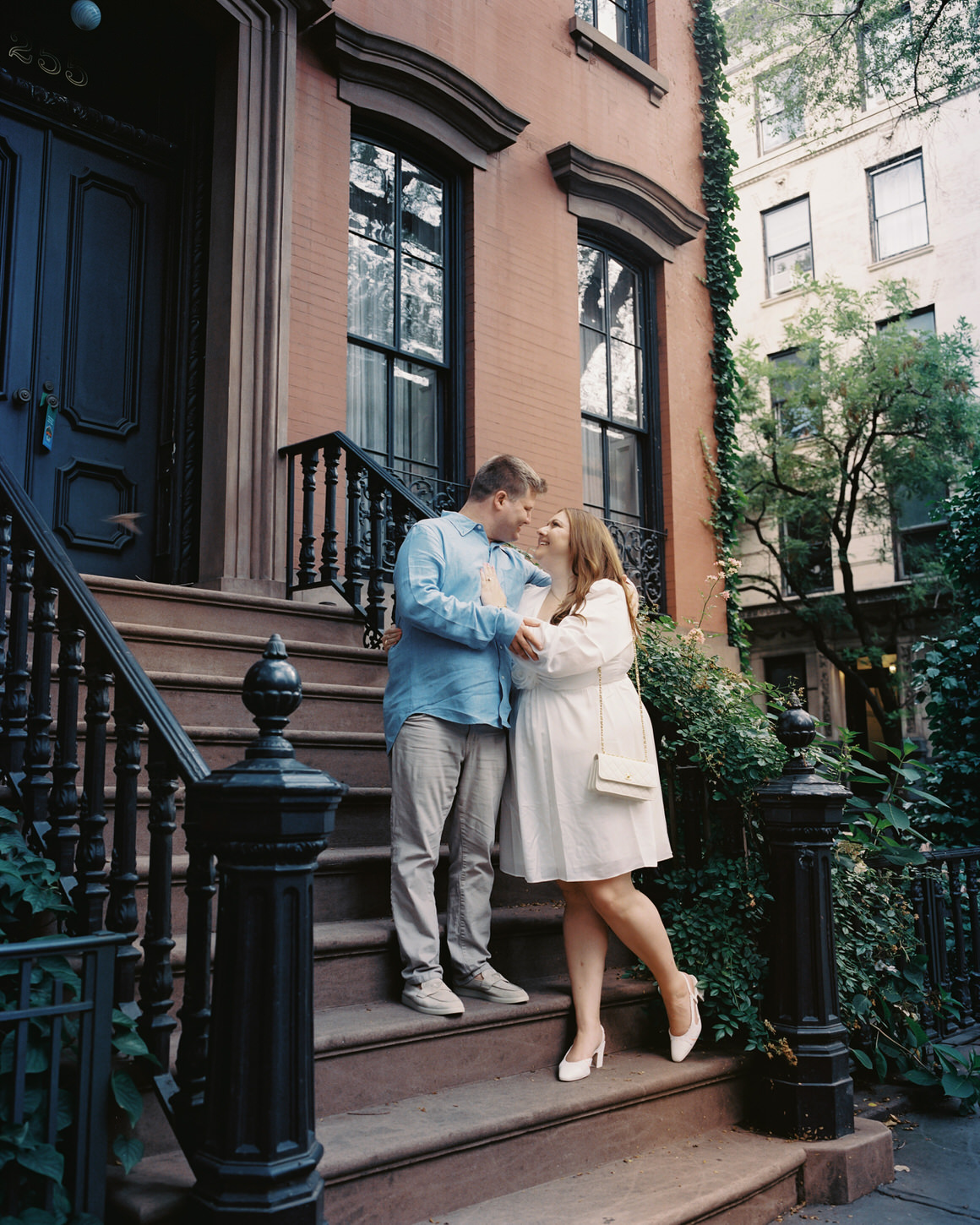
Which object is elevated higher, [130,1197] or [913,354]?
[913,354]

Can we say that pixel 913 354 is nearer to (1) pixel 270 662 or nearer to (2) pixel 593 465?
(2) pixel 593 465

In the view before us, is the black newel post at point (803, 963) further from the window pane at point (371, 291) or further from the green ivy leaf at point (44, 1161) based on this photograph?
the window pane at point (371, 291)

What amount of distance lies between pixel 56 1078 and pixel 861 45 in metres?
11.1

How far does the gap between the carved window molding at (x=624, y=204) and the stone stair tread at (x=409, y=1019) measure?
23.0 ft

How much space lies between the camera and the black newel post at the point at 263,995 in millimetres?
2281

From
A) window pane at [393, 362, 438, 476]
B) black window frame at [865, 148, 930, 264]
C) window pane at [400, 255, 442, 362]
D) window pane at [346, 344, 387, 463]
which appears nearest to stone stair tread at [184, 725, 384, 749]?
window pane at [346, 344, 387, 463]

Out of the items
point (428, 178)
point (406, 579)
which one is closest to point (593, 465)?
point (428, 178)

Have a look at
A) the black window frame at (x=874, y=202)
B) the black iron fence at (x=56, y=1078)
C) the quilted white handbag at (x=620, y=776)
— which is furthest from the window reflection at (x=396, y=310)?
the black window frame at (x=874, y=202)

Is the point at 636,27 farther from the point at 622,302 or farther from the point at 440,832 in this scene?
the point at 440,832

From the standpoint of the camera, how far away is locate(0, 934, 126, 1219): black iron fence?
2.25 metres

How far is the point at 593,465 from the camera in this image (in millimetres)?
9195

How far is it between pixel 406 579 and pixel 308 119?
15.3 ft

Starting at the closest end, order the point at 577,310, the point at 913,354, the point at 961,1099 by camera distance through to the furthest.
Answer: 1. the point at 961,1099
2. the point at 577,310
3. the point at 913,354

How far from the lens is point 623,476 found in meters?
9.50
